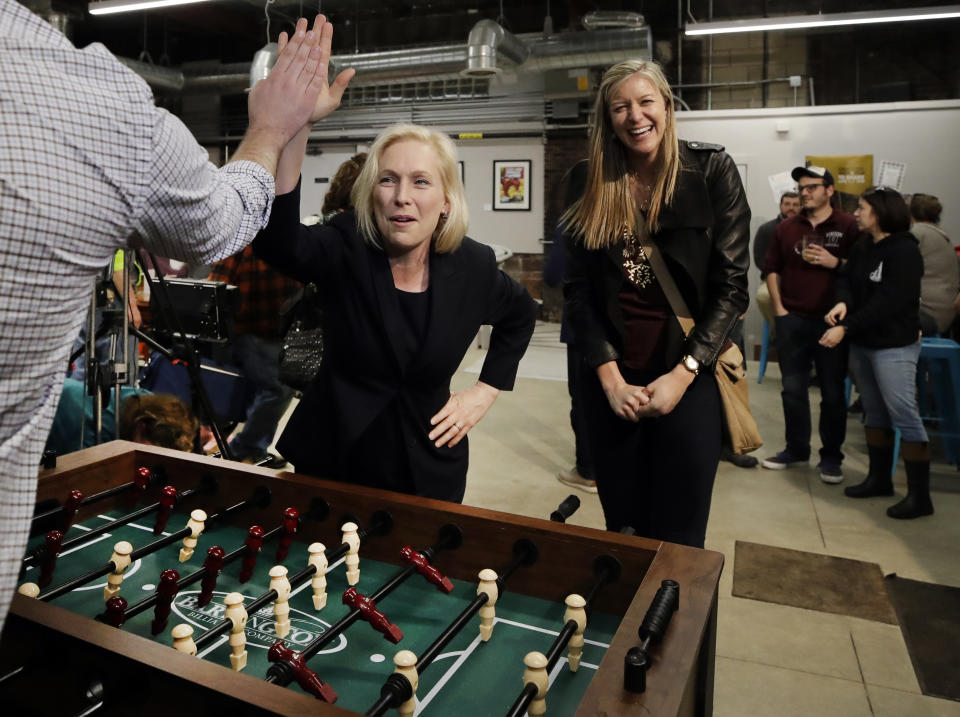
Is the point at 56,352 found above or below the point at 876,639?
above

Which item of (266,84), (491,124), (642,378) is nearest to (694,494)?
(642,378)

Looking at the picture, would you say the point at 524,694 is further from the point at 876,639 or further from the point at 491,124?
the point at 491,124

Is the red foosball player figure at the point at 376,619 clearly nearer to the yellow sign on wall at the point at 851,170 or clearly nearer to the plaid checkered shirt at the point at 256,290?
the plaid checkered shirt at the point at 256,290

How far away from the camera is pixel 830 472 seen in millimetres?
4445

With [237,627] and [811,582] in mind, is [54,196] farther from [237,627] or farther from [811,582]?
[811,582]

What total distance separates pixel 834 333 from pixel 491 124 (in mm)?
7120

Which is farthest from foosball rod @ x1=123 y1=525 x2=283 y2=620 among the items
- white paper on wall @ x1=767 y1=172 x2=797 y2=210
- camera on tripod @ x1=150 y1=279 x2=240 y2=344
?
white paper on wall @ x1=767 y1=172 x2=797 y2=210

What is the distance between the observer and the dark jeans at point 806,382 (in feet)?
14.6

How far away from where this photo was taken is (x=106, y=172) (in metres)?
0.79

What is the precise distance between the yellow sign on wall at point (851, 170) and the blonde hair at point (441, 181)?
7060 millimetres

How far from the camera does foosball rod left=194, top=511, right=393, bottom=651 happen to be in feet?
3.63

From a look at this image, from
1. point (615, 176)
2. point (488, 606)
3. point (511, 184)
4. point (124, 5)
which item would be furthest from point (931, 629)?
point (511, 184)

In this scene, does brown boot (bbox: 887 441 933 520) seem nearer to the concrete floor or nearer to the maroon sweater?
the concrete floor

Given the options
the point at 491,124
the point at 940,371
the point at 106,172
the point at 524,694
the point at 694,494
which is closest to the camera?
the point at 106,172
